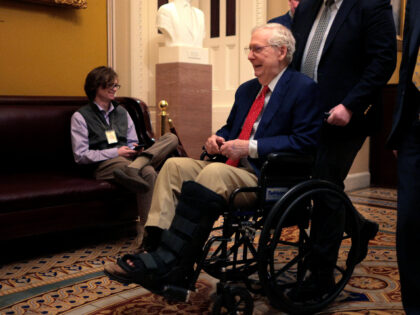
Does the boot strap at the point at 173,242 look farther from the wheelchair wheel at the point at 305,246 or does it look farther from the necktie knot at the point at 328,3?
the necktie knot at the point at 328,3

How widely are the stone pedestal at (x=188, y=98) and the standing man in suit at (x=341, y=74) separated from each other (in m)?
3.16

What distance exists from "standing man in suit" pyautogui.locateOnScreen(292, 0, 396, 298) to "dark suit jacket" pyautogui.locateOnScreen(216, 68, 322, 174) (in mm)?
91

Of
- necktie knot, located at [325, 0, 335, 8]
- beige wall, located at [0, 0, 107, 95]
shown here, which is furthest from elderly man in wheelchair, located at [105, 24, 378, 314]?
beige wall, located at [0, 0, 107, 95]

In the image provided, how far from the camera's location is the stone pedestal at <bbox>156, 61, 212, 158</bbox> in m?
5.52

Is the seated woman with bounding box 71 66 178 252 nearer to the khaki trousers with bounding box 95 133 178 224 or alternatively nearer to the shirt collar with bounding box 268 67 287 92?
the khaki trousers with bounding box 95 133 178 224

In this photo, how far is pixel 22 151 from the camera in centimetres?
333

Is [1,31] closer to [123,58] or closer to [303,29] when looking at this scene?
[123,58]

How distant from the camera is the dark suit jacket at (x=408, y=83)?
69.7 inches

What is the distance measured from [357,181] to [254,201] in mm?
3734

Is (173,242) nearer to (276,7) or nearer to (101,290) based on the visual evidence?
(101,290)

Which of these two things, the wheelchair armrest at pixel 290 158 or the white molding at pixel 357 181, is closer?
the wheelchair armrest at pixel 290 158

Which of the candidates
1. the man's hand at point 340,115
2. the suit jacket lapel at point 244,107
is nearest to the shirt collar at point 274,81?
the suit jacket lapel at point 244,107

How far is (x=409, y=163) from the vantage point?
1815mm

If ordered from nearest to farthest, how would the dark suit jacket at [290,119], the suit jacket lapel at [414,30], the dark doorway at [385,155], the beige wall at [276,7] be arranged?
the suit jacket lapel at [414,30] < the dark suit jacket at [290,119] < the dark doorway at [385,155] < the beige wall at [276,7]
